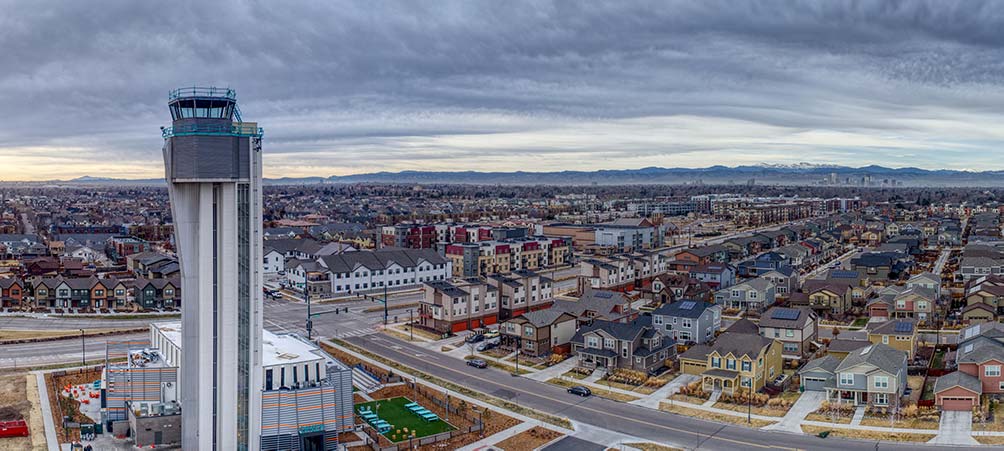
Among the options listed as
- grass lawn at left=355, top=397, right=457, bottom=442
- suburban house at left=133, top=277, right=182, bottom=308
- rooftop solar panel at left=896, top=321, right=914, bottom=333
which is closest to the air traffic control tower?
→ grass lawn at left=355, top=397, right=457, bottom=442

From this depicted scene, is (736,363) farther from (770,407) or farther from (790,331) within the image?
(790,331)

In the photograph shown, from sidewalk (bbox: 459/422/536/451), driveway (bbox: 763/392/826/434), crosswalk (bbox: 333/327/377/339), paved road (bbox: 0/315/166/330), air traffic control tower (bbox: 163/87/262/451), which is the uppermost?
air traffic control tower (bbox: 163/87/262/451)

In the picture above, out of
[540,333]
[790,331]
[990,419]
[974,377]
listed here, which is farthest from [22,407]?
[974,377]

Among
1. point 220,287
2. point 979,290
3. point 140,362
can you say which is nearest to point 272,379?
point 220,287

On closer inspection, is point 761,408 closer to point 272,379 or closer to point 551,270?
point 272,379

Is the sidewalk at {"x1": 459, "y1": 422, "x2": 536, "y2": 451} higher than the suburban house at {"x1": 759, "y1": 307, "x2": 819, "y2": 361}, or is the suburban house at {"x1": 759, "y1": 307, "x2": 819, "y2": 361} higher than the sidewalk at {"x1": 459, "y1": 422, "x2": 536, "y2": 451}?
the suburban house at {"x1": 759, "y1": 307, "x2": 819, "y2": 361}

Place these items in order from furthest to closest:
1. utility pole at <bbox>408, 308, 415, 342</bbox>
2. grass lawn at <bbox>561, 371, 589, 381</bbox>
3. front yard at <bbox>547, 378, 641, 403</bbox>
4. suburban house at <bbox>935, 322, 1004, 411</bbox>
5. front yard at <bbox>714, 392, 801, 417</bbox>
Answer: utility pole at <bbox>408, 308, 415, 342</bbox> → grass lawn at <bbox>561, 371, 589, 381</bbox> → front yard at <bbox>547, 378, 641, 403</bbox> → front yard at <bbox>714, 392, 801, 417</bbox> → suburban house at <bbox>935, 322, 1004, 411</bbox>

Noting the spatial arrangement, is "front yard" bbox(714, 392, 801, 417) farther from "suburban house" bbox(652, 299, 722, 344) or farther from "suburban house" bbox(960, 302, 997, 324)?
"suburban house" bbox(960, 302, 997, 324)
